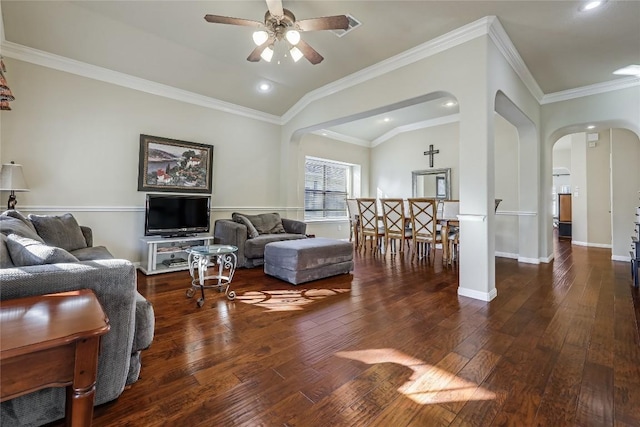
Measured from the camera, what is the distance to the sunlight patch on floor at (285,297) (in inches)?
107

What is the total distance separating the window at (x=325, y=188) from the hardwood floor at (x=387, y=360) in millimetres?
4044

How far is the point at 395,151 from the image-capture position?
7527 mm

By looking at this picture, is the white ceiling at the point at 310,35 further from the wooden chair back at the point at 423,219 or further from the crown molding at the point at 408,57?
the wooden chair back at the point at 423,219

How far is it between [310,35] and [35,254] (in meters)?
3.51

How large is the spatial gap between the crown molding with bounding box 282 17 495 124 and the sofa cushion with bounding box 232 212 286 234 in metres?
2.19

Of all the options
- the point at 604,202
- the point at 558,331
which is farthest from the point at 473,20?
the point at 604,202

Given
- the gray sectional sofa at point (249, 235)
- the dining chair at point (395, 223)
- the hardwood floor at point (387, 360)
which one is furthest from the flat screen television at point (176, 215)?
the dining chair at point (395, 223)

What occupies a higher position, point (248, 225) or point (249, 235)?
point (248, 225)

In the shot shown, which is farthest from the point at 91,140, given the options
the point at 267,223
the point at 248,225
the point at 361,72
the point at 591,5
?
the point at 591,5

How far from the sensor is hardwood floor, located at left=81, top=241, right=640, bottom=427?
1.34m

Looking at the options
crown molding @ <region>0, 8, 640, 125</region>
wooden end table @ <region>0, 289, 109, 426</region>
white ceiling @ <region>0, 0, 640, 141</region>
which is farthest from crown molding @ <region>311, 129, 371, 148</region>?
wooden end table @ <region>0, 289, 109, 426</region>

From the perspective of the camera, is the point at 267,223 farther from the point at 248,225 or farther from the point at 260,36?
the point at 260,36

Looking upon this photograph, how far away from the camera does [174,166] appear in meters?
4.43

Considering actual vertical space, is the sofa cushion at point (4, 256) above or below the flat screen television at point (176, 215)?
below
